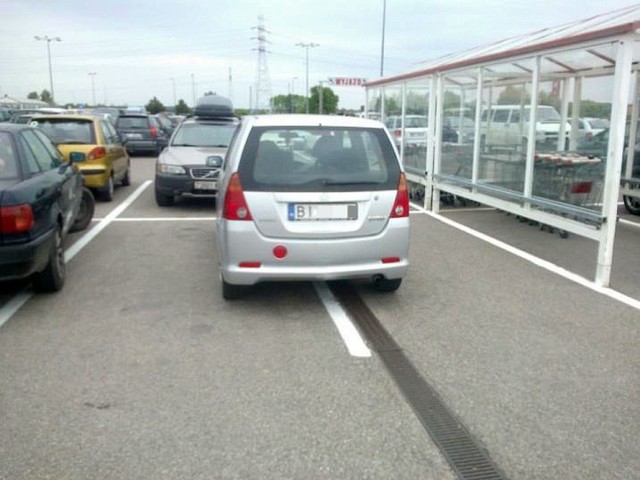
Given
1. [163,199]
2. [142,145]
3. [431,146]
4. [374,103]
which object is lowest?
[163,199]

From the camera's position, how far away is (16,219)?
490 cm

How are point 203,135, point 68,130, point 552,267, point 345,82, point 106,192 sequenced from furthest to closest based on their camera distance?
point 345,82
point 203,135
point 106,192
point 68,130
point 552,267

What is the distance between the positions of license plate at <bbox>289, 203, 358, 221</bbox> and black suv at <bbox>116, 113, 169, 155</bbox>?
18752 mm

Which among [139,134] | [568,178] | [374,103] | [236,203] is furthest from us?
[139,134]

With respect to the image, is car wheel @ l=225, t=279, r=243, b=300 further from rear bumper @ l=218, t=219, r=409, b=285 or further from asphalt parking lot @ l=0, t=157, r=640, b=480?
rear bumper @ l=218, t=219, r=409, b=285

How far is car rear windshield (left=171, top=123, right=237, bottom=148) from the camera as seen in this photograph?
1187cm

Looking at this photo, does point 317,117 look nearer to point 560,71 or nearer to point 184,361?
Result: point 184,361

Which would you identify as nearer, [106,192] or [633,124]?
[633,124]

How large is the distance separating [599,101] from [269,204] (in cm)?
533

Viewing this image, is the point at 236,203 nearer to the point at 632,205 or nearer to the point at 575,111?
the point at 575,111

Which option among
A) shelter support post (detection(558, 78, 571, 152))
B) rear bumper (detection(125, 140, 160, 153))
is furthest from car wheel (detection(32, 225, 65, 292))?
rear bumper (detection(125, 140, 160, 153))

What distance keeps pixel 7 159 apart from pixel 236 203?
2174 mm

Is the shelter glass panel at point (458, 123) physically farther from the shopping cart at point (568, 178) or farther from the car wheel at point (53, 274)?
the car wheel at point (53, 274)

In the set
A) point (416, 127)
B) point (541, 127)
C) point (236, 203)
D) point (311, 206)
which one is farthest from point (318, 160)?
point (416, 127)
